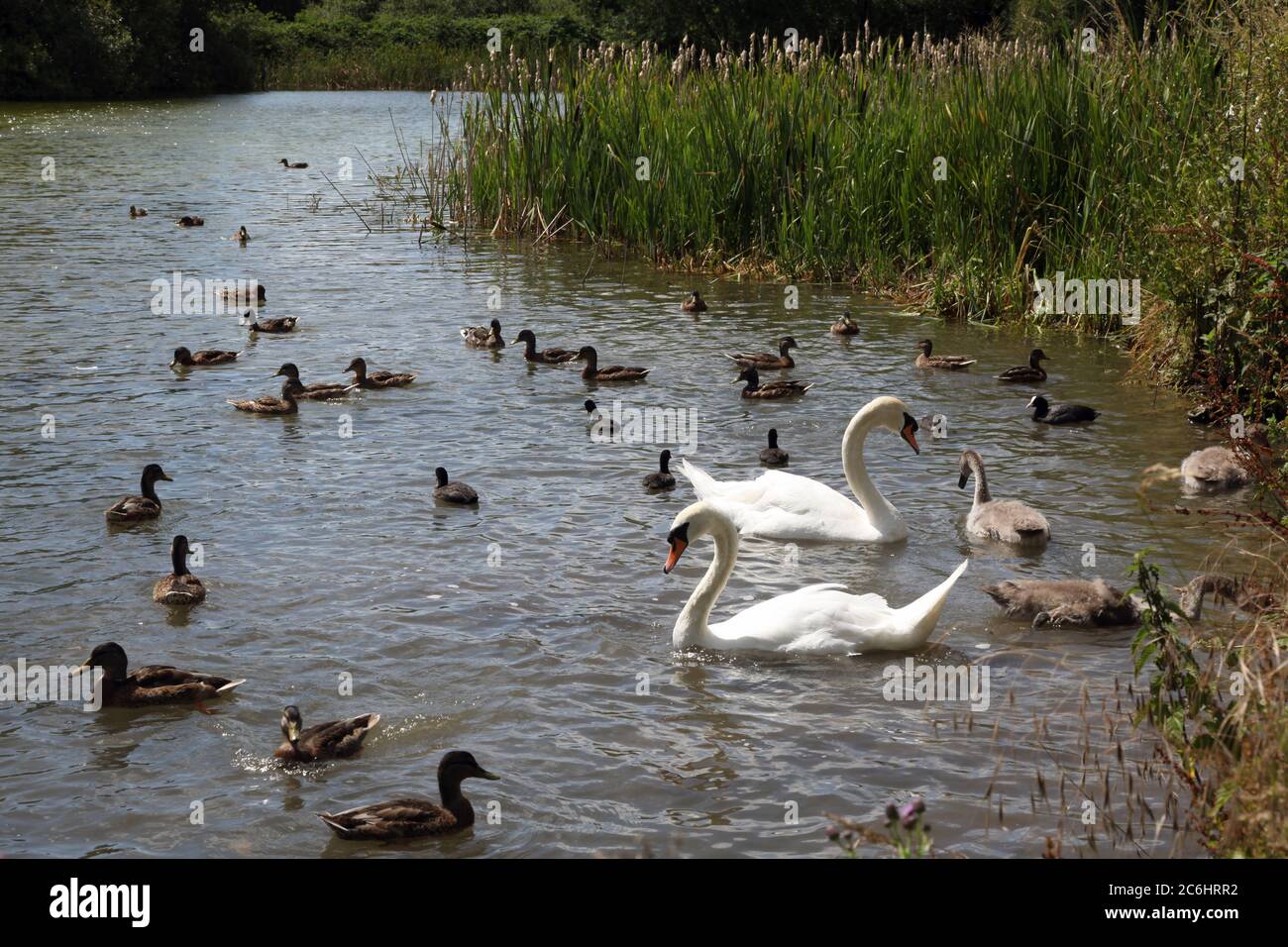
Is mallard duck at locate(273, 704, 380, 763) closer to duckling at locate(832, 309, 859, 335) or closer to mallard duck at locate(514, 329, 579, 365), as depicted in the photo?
mallard duck at locate(514, 329, 579, 365)

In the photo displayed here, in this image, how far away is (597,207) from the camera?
21.4m

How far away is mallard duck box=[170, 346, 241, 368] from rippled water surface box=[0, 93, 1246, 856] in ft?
0.83

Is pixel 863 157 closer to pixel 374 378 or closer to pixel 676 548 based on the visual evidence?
pixel 374 378

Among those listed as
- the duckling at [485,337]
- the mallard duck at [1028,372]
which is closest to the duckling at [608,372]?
the duckling at [485,337]

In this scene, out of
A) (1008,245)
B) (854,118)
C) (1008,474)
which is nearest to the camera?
(1008,474)

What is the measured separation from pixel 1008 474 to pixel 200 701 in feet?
21.7

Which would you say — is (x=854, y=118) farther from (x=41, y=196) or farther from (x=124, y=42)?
(x=124, y=42)

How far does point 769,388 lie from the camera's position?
13680mm

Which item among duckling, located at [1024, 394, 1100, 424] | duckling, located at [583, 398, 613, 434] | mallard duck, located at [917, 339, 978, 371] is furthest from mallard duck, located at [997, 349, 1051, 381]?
duckling, located at [583, 398, 613, 434]

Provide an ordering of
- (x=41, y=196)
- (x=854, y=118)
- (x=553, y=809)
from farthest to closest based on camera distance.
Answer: (x=41, y=196), (x=854, y=118), (x=553, y=809)

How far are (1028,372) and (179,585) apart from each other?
28.1 feet

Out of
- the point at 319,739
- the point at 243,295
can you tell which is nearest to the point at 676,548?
the point at 319,739

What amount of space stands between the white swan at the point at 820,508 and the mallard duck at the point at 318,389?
520 cm
